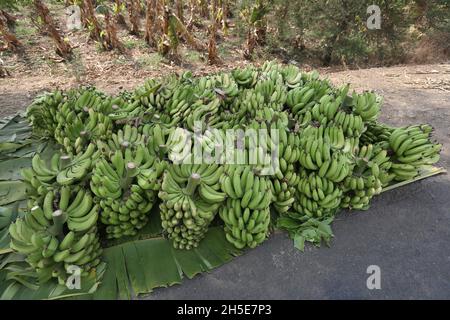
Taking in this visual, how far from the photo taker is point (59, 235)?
242 centimetres

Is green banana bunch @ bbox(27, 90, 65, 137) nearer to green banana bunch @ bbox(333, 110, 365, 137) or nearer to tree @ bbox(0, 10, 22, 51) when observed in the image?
green banana bunch @ bbox(333, 110, 365, 137)

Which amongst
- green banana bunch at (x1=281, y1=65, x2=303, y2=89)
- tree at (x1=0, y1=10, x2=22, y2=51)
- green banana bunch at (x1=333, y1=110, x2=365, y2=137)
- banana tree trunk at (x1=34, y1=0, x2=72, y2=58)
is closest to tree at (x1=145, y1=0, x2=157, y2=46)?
banana tree trunk at (x1=34, y1=0, x2=72, y2=58)

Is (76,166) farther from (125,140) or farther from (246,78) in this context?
(246,78)

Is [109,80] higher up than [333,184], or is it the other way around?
[333,184]

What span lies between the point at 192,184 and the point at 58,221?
1.00m

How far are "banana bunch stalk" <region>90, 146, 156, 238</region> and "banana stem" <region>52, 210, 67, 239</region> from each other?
0.32m

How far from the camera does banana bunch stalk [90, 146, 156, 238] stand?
8.59ft

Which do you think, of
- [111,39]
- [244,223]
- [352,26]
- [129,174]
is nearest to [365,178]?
[244,223]

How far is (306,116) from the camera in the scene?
341 cm

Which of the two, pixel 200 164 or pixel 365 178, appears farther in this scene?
pixel 365 178
